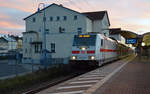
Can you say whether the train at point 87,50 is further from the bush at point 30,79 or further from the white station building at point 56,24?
the white station building at point 56,24

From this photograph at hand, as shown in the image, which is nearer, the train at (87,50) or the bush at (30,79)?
the bush at (30,79)

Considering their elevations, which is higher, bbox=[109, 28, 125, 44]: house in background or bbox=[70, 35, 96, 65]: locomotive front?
bbox=[109, 28, 125, 44]: house in background

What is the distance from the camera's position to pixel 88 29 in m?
48.9

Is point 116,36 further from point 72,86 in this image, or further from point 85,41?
point 72,86

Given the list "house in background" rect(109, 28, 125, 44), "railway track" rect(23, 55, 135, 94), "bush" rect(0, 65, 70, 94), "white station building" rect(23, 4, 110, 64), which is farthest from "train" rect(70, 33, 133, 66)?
"house in background" rect(109, 28, 125, 44)

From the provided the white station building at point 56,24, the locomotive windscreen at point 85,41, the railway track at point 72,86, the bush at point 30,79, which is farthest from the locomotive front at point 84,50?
the white station building at point 56,24

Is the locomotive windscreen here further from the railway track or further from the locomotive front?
the railway track

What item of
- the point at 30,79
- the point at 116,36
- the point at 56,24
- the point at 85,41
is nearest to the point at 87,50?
the point at 85,41

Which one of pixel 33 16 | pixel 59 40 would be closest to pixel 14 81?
pixel 59 40

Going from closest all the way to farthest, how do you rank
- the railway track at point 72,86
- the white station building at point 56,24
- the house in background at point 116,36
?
the railway track at point 72,86 → the white station building at point 56,24 → the house in background at point 116,36

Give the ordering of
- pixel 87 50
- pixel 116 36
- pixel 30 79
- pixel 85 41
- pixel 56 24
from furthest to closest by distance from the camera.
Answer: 1. pixel 116 36
2. pixel 56 24
3. pixel 85 41
4. pixel 87 50
5. pixel 30 79

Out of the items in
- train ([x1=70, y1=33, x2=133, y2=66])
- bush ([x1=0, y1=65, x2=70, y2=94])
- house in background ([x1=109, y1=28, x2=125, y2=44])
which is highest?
house in background ([x1=109, y1=28, x2=125, y2=44])

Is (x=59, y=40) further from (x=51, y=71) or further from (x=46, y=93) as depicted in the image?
(x=46, y=93)

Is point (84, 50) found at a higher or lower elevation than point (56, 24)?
lower
